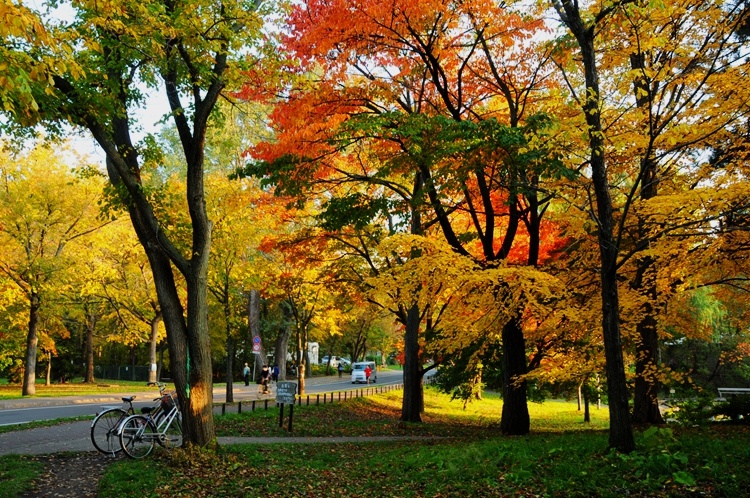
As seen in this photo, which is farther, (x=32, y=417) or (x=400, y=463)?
(x=32, y=417)

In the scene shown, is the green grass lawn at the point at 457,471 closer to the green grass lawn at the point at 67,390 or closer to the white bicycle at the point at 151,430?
the white bicycle at the point at 151,430

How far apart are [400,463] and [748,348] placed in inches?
1025

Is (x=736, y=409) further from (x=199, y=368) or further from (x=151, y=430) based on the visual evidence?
(x=151, y=430)

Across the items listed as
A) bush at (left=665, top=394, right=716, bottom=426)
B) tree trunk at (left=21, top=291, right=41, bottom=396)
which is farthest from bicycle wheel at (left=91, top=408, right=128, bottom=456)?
tree trunk at (left=21, top=291, right=41, bottom=396)

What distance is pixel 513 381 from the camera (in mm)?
12047

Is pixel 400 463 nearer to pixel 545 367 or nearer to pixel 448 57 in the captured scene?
pixel 545 367

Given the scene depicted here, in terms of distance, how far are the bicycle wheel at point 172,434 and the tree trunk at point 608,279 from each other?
23.6 feet

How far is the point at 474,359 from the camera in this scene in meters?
13.5

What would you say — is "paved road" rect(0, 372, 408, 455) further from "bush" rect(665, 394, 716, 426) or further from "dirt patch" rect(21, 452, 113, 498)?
"bush" rect(665, 394, 716, 426)

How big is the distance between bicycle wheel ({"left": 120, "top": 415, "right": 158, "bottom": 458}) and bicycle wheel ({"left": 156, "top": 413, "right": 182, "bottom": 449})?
0.68ft

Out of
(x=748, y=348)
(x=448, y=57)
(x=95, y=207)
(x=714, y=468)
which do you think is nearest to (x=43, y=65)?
(x=714, y=468)

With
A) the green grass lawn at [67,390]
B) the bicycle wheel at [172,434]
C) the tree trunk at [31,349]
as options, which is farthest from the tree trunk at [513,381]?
the tree trunk at [31,349]

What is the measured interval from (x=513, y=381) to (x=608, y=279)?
17.5 feet

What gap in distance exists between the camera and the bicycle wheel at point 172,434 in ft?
30.7
